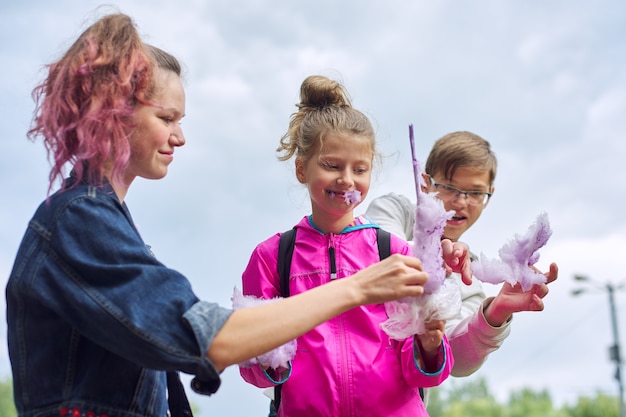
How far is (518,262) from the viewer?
10.2 ft

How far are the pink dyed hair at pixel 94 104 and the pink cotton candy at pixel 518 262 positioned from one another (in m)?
1.50

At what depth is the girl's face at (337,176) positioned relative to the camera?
127 inches

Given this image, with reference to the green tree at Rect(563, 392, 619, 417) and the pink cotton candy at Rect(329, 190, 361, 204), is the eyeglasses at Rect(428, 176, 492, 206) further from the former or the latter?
the green tree at Rect(563, 392, 619, 417)

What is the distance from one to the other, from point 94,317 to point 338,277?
1.27 m

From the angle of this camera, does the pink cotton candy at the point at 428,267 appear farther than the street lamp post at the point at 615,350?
No

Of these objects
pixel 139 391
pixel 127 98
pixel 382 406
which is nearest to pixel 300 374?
→ pixel 382 406

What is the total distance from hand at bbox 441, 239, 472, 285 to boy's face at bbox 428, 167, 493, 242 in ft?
3.41

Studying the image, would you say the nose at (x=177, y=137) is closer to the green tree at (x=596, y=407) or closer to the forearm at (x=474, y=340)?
the forearm at (x=474, y=340)

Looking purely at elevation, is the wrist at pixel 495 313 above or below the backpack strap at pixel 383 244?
below

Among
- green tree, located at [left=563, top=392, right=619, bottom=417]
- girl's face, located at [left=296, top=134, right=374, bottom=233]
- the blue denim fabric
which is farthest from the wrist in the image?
green tree, located at [left=563, top=392, right=619, bottom=417]

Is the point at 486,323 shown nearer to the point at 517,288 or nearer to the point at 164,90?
the point at 517,288

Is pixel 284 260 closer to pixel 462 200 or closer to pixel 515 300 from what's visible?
pixel 515 300

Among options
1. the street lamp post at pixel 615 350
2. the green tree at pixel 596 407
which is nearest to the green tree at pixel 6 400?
the street lamp post at pixel 615 350

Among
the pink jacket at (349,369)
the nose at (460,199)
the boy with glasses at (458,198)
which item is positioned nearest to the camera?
the pink jacket at (349,369)
